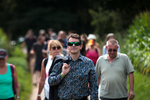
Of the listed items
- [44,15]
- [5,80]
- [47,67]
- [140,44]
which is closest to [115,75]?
[47,67]

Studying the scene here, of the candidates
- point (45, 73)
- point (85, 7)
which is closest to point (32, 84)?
point (45, 73)

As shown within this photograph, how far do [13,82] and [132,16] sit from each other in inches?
500

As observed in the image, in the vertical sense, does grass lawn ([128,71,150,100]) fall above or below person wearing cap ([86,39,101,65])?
below

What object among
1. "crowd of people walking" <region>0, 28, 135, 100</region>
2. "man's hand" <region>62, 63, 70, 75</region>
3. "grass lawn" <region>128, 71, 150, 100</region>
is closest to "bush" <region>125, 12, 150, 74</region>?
"grass lawn" <region>128, 71, 150, 100</region>

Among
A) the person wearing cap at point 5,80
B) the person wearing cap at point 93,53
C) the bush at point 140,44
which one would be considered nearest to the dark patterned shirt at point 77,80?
the person wearing cap at point 5,80

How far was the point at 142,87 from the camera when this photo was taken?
809 centimetres

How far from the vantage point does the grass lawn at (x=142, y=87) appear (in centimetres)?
737

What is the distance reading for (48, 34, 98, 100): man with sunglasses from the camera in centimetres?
420

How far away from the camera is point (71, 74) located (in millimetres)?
4227

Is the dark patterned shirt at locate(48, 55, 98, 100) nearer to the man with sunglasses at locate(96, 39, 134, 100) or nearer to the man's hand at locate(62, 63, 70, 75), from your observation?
the man's hand at locate(62, 63, 70, 75)

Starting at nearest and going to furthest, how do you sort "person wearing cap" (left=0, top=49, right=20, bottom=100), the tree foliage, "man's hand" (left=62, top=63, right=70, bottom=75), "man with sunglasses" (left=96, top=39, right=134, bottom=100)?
1. "man's hand" (left=62, top=63, right=70, bottom=75)
2. "man with sunglasses" (left=96, top=39, right=134, bottom=100)
3. "person wearing cap" (left=0, top=49, right=20, bottom=100)
4. the tree foliage

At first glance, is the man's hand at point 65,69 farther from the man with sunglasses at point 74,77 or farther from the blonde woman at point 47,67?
the blonde woman at point 47,67

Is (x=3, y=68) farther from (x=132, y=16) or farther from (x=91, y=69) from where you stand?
(x=132, y=16)

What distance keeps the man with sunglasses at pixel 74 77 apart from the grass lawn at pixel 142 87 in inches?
124
